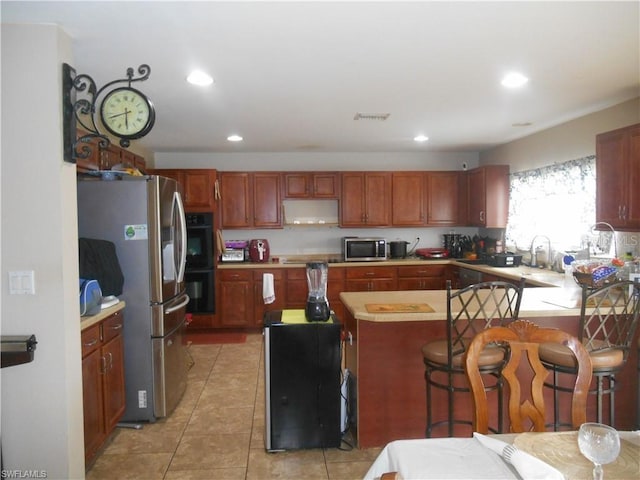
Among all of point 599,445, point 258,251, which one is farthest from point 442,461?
point 258,251

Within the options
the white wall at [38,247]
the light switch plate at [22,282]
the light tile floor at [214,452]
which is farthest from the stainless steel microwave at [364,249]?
the light switch plate at [22,282]

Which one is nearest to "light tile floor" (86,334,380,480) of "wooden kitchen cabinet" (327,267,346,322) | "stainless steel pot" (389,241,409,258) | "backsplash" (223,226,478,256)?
"wooden kitchen cabinet" (327,267,346,322)

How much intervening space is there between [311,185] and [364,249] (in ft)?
3.76

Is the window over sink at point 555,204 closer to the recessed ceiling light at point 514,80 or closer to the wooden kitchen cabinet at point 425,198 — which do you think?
the wooden kitchen cabinet at point 425,198

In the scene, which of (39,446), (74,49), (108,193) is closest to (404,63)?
(74,49)

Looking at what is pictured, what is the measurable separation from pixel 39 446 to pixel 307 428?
4.75ft

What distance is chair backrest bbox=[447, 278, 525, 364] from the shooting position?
233 cm

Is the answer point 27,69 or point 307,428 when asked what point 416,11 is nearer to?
point 27,69

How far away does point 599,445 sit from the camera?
1172mm

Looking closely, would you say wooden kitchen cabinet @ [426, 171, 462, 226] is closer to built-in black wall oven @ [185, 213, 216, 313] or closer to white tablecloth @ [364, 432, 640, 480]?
built-in black wall oven @ [185, 213, 216, 313]

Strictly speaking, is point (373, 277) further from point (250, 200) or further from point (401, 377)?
point (401, 377)

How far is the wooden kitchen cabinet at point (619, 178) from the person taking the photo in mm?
3158

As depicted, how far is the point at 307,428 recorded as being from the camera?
9.06 ft

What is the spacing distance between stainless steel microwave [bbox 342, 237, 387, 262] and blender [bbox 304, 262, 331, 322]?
3.21m
